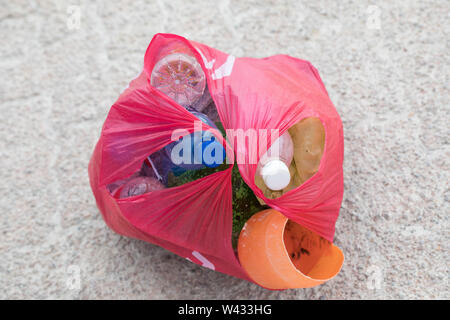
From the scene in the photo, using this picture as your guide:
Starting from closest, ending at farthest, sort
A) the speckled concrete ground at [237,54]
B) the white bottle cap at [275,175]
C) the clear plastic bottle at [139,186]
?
the white bottle cap at [275,175], the clear plastic bottle at [139,186], the speckled concrete ground at [237,54]

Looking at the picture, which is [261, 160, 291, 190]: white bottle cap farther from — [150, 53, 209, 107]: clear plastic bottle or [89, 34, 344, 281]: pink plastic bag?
[150, 53, 209, 107]: clear plastic bottle

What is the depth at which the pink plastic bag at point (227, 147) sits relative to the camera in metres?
0.72

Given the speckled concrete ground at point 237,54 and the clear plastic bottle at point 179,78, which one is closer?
the clear plastic bottle at point 179,78

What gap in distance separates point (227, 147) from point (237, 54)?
1.81ft

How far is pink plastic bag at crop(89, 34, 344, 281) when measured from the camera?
2.36 feet

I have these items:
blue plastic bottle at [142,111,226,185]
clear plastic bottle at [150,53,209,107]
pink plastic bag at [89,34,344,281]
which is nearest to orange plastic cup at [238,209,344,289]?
pink plastic bag at [89,34,344,281]

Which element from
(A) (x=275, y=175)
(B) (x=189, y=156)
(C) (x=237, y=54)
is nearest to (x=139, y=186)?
(B) (x=189, y=156)

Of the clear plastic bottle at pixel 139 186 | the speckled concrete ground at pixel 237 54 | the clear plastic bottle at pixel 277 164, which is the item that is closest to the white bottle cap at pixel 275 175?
the clear plastic bottle at pixel 277 164

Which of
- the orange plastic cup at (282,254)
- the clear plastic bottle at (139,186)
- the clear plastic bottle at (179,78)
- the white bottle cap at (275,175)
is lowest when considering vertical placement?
the orange plastic cup at (282,254)

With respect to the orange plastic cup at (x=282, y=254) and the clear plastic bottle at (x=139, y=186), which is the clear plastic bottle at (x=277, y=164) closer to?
the orange plastic cup at (x=282, y=254)

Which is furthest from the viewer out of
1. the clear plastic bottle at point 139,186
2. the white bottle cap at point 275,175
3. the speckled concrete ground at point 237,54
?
the speckled concrete ground at point 237,54

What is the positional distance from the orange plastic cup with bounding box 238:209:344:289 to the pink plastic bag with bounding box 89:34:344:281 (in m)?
0.04

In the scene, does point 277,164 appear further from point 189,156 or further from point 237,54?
point 237,54

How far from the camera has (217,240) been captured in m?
0.78
